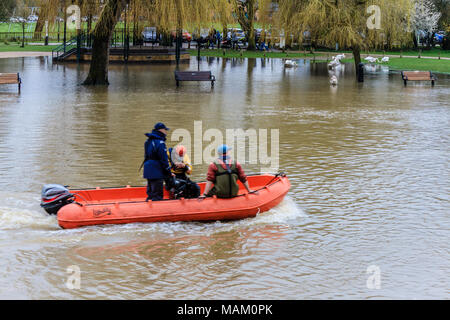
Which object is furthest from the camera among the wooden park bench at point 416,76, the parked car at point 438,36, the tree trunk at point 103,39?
the parked car at point 438,36

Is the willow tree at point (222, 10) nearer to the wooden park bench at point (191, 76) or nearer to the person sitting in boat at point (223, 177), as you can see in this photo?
the wooden park bench at point (191, 76)

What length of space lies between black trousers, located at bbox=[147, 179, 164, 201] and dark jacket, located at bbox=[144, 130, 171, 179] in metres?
0.11

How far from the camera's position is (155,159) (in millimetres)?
11469

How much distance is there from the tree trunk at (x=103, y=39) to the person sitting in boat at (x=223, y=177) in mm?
17551

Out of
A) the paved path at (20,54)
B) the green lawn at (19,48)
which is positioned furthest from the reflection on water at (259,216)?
the green lawn at (19,48)

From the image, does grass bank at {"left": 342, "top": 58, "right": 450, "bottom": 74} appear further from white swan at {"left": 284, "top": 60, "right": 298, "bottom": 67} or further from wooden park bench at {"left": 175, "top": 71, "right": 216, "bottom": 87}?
wooden park bench at {"left": 175, "top": 71, "right": 216, "bottom": 87}

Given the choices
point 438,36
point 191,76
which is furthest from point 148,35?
point 438,36

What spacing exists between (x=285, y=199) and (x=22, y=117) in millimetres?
11612

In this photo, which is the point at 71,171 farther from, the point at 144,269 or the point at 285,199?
the point at 144,269

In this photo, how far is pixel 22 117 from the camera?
70.2 feet

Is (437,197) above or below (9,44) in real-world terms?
below

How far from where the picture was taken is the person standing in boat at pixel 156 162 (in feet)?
37.5

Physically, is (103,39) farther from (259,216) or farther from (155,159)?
(259,216)
